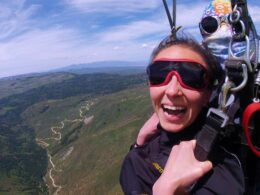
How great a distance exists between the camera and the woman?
2.33 m

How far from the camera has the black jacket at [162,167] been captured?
2.31 m

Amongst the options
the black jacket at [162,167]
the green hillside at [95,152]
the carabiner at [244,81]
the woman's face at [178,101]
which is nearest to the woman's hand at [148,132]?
the black jacket at [162,167]

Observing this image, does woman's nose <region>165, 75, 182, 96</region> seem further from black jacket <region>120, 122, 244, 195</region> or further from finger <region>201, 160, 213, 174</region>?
finger <region>201, 160, 213, 174</region>

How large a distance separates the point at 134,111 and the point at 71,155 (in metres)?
45.1

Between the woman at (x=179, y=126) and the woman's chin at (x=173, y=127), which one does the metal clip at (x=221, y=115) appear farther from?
the woman's chin at (x=173, y=127)

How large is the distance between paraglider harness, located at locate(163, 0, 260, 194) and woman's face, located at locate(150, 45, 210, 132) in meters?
0.42

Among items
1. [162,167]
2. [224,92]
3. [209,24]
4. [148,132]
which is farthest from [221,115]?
[209,24]

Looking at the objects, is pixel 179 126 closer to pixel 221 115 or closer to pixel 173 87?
pixel 173 87

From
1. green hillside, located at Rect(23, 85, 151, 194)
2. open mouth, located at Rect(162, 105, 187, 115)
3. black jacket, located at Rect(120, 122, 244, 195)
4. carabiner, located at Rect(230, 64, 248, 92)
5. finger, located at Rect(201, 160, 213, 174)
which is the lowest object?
green hillside, located at Rect(23, 85, 151, 194)

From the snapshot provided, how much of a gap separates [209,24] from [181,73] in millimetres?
1446

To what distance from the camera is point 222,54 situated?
335 cm

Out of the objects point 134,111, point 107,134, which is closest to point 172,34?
point 107,134

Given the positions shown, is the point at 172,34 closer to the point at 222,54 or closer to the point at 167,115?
the point at 222,54

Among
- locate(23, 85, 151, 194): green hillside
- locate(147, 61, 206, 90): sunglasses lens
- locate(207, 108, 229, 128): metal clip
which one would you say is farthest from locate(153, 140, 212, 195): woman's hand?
locate(23, 85, 151, 194): green hillside
